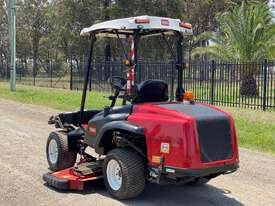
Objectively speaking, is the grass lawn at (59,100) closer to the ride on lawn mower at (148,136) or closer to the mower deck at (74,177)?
the mower deck at (74,177)

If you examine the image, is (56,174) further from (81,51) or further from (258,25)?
(81,51)

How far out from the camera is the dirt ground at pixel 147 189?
6.07 metres

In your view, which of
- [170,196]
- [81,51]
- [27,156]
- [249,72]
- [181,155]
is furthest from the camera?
[81,51]

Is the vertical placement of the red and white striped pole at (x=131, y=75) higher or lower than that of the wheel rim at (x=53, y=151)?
higher

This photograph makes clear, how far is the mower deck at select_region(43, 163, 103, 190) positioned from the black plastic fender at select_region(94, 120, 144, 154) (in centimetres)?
36

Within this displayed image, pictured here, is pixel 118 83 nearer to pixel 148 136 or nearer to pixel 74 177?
pixel 148 136

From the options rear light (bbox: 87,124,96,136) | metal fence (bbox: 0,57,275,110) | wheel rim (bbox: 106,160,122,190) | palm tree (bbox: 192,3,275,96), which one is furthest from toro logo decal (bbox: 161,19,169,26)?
palm tree (bbox: 192,3,275,96)

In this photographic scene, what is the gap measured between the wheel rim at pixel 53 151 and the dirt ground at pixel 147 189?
246 mm

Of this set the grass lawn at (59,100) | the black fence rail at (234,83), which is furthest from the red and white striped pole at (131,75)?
the grass lawn at (59,100)

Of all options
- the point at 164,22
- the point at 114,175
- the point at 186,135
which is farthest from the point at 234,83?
the point at 186,135

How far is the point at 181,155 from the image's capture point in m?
5.31

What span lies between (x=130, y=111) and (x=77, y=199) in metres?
1.31

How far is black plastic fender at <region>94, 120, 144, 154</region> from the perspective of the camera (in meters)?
5.66

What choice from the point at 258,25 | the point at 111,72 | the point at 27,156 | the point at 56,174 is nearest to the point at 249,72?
the point at 258,25
